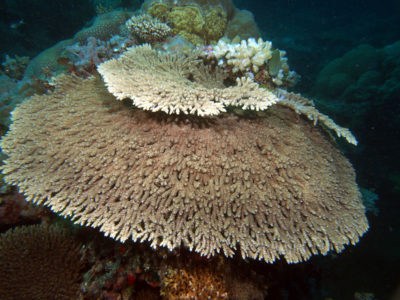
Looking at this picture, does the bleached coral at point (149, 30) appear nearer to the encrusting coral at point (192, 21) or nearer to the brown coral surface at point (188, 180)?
the encrusting coral at point (192, 21)

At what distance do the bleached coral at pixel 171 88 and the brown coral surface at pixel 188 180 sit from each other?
325mm

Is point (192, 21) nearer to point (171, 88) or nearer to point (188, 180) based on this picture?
point (171, 88)

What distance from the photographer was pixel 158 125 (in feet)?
7.97

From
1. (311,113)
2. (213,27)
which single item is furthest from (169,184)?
(213,27)

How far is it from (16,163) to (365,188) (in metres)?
11.0

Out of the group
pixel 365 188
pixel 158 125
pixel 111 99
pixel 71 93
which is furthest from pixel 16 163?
pixel 365 188

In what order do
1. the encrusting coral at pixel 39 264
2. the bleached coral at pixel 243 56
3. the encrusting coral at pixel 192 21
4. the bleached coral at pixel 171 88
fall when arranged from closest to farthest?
1. the bleached coral at pixel 171 88
2. the encrusting coral at pixel 39 264
3. the bleached coral at pixel 243 56
4. the encrusting coral at pixel 192 21

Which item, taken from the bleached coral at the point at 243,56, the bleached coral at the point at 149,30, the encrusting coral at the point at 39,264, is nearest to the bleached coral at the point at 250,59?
the bleached coral at the point at 243,56

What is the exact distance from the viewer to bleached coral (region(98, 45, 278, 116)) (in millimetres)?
2162

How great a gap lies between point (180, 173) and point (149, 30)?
3.13m

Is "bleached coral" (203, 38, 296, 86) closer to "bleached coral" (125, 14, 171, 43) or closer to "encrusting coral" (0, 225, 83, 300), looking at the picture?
"bleached coral" (125, 14, 171, 43)

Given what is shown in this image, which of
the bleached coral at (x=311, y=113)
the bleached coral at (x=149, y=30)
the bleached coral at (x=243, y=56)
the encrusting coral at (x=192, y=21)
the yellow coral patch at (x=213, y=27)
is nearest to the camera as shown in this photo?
the bleached coral at (x=311, y=113)

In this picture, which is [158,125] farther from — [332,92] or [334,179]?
[332,92]

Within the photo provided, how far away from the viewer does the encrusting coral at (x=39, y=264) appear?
7.80 feet
